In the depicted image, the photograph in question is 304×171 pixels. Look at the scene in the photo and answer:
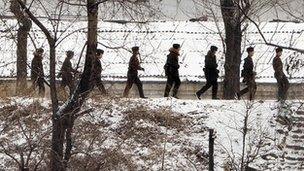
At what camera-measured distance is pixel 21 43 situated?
16.0 metres

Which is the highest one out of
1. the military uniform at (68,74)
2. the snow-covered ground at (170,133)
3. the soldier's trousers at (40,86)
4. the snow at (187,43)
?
the snow at (187,43)

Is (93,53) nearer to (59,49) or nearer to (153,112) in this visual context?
(153,112)

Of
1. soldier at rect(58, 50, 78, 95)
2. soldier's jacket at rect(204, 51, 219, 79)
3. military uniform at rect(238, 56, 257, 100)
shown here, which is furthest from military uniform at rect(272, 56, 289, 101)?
soldier at rect(58, 50, 78, 95)

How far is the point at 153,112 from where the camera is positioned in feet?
55.2

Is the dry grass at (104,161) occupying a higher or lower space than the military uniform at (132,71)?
lower

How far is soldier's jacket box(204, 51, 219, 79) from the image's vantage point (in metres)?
18.4

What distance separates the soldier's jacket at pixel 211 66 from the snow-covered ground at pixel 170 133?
50.4 inches

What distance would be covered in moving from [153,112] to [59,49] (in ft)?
26.1

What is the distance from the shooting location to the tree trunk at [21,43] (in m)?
14.4

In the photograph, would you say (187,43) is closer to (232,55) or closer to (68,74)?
(232,55)

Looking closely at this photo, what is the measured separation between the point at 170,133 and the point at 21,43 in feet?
12.0

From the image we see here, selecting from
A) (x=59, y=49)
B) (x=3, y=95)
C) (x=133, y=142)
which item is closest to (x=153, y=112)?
(x=133, y=142)

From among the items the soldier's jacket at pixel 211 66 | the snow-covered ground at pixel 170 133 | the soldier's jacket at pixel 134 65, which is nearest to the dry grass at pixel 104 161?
the snow-covered ground at pixel 170 133

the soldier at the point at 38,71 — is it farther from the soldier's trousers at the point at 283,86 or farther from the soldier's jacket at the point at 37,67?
the soldier's trousers at the point at 283,86
